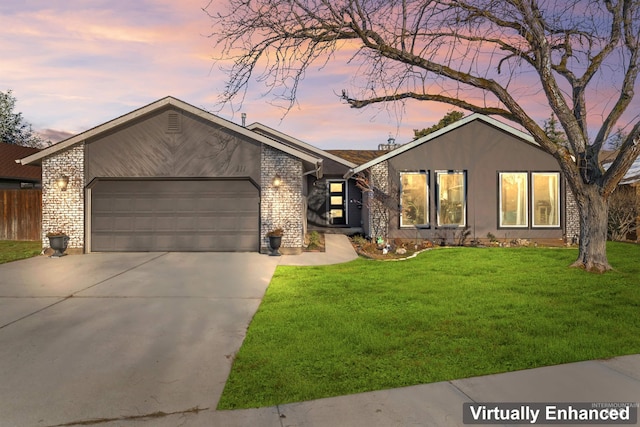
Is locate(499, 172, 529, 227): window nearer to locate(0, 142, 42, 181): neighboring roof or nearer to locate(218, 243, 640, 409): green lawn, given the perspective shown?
locate(218, 243, 640, 409): green lawn

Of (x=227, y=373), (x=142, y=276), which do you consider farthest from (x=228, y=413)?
(x=142, y=276)

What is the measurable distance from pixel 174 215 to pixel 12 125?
123 feet

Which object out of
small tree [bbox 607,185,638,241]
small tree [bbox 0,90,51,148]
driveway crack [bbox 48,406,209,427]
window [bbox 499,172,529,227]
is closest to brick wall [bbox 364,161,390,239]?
window [bbox 499,172,529,227]

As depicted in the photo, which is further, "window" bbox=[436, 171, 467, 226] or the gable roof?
"window" bbox=[436, 171, 467, 226]

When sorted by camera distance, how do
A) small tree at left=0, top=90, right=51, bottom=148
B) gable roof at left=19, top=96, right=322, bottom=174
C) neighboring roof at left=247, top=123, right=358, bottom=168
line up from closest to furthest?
gable roof at left=19, top=96, right=322, bottom=174, neighboring roof at left=247, top=123, right=358, bottom=168, small tree at left=0, top=90, right=51, bottom=148

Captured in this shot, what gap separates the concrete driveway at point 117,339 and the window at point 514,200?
1019 cm

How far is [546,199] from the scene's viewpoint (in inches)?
611

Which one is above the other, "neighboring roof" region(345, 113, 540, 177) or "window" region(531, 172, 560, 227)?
Result: "neighboring roof" region(345, 113, 540, 177)

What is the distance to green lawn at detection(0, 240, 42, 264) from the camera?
1250cm

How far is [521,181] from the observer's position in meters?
15.5

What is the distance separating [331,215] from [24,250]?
12200 millimetres

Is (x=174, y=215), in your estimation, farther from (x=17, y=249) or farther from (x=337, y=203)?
(x=337, y=203)

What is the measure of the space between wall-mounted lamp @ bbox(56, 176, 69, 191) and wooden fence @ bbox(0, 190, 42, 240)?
17.2 ft

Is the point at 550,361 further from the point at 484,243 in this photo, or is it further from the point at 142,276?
the point at 484,243
